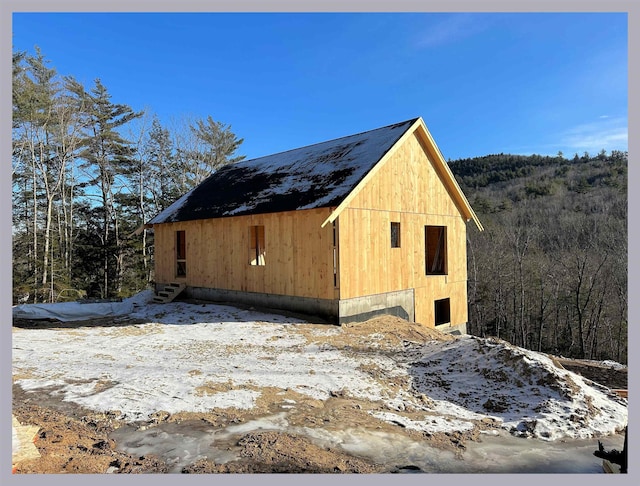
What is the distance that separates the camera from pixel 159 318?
42.3 feet

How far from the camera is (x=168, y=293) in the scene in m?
15.7

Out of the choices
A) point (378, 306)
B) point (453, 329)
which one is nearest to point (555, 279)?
point (453, 329)

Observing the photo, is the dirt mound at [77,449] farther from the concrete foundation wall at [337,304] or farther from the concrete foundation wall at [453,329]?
the concrete foundation wall at [453,329]

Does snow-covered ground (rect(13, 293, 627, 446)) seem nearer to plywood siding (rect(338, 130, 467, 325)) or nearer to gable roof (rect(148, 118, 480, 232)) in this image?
plywood siding (rect(338, 130, 467, 325))

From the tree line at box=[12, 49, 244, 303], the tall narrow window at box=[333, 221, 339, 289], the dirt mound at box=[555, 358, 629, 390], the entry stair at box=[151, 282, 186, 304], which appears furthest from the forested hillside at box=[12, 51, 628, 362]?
the dirt mound at box=[555, 358, 629, 390]

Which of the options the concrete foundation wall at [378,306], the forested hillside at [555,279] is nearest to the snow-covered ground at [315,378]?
the concrete foundation wall at [378,306]

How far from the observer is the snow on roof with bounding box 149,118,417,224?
38.9ft

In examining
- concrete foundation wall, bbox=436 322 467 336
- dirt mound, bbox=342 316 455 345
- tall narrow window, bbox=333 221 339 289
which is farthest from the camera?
concrete foundation wall, bbox=436 322 467 336

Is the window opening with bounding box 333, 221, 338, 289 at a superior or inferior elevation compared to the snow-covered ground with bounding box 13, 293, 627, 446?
superior

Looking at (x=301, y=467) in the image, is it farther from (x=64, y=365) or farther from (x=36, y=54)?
(x=36, y=54)

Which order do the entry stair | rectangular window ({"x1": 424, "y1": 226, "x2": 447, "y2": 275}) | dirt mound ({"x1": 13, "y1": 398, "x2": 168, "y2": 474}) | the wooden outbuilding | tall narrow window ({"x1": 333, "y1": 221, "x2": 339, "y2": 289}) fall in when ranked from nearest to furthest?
dirt mound ({"x1": 13, "y1": 398, "x2": 168, "y2": 474}) → tall narrow window ({"x1": 333, "y1": 221, "x2": 339, "y2": 289}) → the wooden outbuilding → rectangular window ({"x1": 424, "y1": 226, "x2": 447, "y2": 275}) → the entry stair

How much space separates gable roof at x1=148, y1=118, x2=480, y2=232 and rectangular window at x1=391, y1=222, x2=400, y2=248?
2.58 metres

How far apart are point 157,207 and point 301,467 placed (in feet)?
98.3

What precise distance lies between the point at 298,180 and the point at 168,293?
766cm
